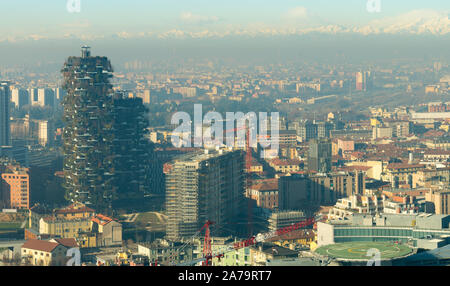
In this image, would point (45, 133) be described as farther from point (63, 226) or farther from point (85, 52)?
point (63, 226)

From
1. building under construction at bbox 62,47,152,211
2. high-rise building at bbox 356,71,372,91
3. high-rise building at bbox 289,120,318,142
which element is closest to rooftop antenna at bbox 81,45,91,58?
building under construction at bbox 62,47,152,211

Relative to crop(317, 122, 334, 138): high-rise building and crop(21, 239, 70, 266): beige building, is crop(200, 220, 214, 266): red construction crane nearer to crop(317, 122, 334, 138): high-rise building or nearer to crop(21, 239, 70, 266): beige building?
crop(21, 239, 70, 266): beige building

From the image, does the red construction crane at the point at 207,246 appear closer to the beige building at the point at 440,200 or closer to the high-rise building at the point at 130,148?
the beige building at the point at 440,200

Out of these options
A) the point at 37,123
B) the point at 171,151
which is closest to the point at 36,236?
the point at 171,151
